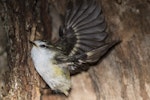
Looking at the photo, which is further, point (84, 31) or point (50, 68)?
point (84, 31)

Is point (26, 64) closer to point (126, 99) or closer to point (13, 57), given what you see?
point (13, 57)

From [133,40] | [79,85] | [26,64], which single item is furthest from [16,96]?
[133,40]

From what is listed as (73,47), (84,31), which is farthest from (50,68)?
(84,31)

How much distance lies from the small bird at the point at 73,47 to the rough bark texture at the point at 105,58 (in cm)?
8

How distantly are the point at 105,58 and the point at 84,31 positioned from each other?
222mm

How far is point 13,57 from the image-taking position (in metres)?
2.79

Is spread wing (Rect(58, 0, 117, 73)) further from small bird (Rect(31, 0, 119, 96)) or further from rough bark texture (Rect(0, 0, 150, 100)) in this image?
rough bark texture (Rect(0, 0, 150, 100))

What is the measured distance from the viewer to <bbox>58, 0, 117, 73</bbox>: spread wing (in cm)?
286

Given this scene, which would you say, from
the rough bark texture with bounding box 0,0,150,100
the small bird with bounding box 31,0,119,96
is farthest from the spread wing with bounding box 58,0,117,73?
the rough bark texture with bounding box 0,0,150,100

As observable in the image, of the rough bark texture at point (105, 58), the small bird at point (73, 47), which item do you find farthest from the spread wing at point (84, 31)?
the rough bark texture at point (105, 58)

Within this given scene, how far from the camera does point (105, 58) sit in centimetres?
294

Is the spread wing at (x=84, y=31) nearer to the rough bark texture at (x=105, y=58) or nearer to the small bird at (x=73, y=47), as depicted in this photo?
the small bird at (x=73, y=47)

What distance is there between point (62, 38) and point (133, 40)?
0.46 metres

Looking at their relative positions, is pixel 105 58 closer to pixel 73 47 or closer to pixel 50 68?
pixel 73 47
